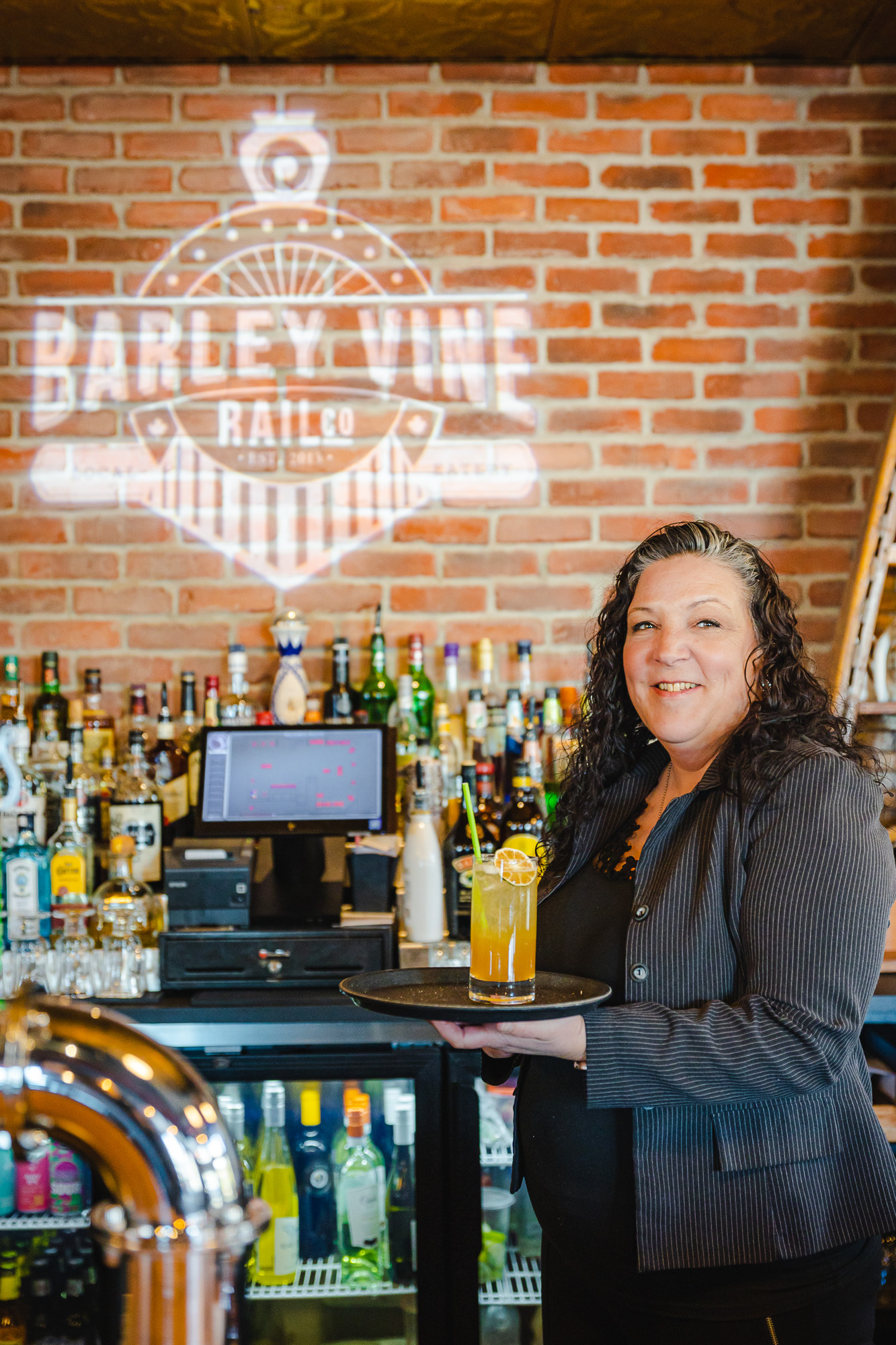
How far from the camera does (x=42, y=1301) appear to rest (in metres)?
2.06

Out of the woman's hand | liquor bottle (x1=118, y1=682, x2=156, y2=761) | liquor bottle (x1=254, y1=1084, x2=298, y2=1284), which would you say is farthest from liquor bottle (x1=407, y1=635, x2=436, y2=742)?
the woman's hand

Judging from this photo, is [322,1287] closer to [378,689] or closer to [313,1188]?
[313,1188]

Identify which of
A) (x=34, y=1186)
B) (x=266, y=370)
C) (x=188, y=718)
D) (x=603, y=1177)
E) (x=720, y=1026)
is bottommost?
(x=34, y=1186)

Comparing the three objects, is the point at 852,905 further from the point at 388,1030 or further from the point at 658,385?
the point at 658,385

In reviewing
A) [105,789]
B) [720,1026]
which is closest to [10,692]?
[105,789]

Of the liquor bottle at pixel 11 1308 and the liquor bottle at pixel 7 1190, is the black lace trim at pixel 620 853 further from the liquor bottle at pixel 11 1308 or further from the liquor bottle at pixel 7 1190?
the liquor bottle at pixel 11 1308

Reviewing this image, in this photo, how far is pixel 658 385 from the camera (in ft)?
8.48

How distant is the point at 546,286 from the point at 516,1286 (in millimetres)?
2114

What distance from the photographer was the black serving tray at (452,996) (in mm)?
1021

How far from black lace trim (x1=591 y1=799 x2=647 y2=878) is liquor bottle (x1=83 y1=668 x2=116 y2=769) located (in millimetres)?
1389

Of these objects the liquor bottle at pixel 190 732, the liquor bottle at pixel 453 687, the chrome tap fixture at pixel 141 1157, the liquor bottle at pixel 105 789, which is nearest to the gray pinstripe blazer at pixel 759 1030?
the chrome tap fixture at pixel 141 1157

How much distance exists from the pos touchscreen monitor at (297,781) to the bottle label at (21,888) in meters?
0.33

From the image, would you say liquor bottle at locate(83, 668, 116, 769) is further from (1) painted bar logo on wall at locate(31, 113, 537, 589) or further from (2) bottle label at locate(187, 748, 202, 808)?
(1) painted bar logo on wall at locate(31, 113, 537, 589)

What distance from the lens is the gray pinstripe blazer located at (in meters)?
1.08
